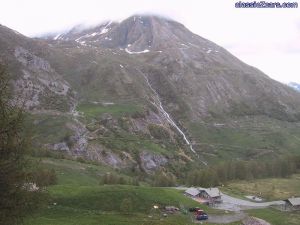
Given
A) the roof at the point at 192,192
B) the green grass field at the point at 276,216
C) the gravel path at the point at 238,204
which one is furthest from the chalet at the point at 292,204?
the roof at the point at 192,192

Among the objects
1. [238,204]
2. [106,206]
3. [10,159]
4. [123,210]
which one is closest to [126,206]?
[123,210]

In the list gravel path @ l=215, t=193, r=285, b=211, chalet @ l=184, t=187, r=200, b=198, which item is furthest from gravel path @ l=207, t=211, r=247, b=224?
chalet @ l=184, t=187, r=200, b=198

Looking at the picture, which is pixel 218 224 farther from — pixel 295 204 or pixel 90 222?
pixel 295 204

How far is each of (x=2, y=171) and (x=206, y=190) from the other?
12394 centimetres

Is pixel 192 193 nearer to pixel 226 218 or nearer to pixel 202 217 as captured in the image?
pixel 226 218

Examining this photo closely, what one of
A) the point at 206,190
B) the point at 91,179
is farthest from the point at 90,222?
the point at 91,179

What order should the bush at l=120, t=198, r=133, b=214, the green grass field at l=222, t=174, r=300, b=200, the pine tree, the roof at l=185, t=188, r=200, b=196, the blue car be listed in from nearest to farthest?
the pine tree, the bush at l=120, t=198, r=133, b=214, the blue car, the roof at l=185, t=188, r=200, b=196, the green grass field at l=222, t=174, r=300, b=200

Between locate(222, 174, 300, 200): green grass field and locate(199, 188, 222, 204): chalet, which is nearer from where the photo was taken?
locate(199, 188, 222, 204): chalet

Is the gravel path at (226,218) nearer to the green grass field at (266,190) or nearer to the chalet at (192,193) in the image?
the chalet at (192,193)

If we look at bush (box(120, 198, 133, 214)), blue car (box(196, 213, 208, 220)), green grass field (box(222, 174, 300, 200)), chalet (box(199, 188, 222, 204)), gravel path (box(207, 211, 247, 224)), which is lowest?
green grass field (box(222, 174, 300, 200))

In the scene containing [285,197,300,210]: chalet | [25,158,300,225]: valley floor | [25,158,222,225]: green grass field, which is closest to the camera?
[25,158,222,225]: green grass field

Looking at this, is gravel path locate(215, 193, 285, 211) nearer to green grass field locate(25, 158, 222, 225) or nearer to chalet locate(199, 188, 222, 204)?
chalet locate(199, 188, 222, 204)

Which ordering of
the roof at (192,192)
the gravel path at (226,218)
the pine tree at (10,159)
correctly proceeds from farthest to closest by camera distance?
the roof at (192,192) < the gravel path at (226,218) < the pine tree at (10,159)

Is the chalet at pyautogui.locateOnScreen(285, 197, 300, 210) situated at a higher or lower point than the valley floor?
lower
